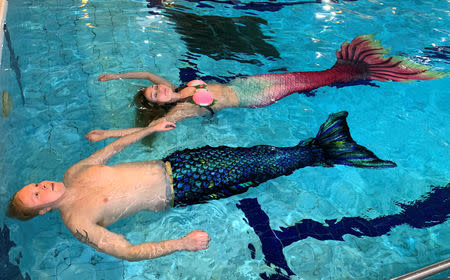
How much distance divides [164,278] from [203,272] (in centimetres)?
30

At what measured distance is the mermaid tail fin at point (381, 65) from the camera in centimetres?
466

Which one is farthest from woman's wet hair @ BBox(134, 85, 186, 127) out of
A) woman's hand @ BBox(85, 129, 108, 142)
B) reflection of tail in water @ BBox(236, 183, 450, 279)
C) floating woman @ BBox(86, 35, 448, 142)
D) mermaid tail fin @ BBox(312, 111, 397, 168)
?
mermaid tail fin @ BBox(312, 111, 397, 168)

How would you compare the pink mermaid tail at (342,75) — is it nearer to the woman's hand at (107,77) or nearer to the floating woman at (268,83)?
the floating woman at (268,83)

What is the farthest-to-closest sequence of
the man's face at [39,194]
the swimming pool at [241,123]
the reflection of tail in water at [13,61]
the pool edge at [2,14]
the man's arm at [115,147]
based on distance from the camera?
the reflection of tail in water at [13,61]
the pool edge at [2,14]
the man's arm at [115,147]
the swimming pool at [241,123]
the man's face at [39,194]

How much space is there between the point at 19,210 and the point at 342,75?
3730 mm

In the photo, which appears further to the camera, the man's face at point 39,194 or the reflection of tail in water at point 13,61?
the reflection of tail in water at point 13,61

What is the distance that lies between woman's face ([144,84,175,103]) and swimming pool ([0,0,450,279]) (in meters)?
0.38

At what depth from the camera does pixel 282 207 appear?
11.1 feet

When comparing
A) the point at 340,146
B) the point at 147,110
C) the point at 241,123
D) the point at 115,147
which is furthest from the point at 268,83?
the point at 115,147

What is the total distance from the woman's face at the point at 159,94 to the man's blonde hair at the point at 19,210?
5.31ft

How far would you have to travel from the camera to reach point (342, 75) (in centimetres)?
459

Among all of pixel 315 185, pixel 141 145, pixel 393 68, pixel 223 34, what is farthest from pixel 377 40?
pixel 141 145

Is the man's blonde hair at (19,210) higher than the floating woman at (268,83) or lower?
lower

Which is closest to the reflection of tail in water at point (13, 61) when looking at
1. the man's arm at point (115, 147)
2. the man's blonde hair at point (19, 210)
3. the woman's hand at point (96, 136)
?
the woman's hand at point (96, 136)
